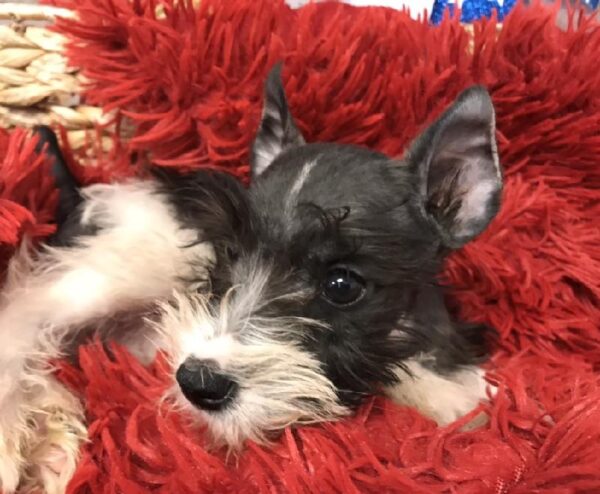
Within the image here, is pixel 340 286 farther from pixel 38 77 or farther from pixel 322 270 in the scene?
pixel 38 77

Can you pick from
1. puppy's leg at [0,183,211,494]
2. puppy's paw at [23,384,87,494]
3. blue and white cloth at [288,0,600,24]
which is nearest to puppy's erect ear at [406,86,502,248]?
puppy's leg at [0,183,211,494]

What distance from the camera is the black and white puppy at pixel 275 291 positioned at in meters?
Result: 1.24

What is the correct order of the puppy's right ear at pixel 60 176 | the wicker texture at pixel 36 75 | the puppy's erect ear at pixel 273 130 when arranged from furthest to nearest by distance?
1. the wicker texture at pixel 36 75
2. the puppy's right ear at pixel 60 176
3. the puppy's erect ear at pixel 273 130

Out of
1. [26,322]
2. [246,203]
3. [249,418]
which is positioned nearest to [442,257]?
[246,203]

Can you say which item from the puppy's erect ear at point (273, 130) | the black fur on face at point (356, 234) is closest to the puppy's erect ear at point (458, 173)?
the black fur on face at point (356, 234)

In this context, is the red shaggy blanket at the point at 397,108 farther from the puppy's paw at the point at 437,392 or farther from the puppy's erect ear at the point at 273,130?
the puppy's erect ear at the point at 273,130

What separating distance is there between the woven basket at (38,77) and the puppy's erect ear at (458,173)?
93 cm

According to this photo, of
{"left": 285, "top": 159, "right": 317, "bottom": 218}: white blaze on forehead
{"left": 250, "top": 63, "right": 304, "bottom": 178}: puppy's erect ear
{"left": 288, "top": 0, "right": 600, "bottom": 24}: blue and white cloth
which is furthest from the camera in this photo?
{"left": 288, "top": 0, "right": 600, "bottom": 24}: blue and white cloth

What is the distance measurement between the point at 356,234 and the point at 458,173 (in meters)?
0.30

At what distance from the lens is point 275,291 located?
4.30ft

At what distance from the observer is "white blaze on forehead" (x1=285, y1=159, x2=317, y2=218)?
55.4 inches

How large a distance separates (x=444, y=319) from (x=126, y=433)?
767 mm

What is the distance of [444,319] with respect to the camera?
1.72 metres

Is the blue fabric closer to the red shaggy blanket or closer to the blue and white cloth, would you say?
the blue and white cloth
